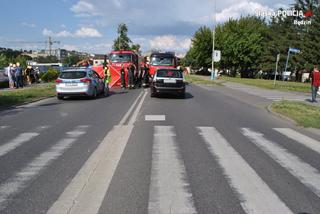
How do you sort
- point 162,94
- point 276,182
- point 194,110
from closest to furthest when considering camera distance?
1. point 276,182
2. point 194,110
3. point 162,94

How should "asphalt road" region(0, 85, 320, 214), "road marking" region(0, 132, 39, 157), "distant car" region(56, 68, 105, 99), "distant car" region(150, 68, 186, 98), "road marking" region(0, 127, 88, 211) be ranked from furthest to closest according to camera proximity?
"distant car" region(150, 68, 186, 98)
"distant car" region(56, 68, 105, 99)
"road marking" region(0, 132, 39, 157)
"road marking" region(0, 127, 88, 211)
"asphalt road" region(0, 85, 320, 214)

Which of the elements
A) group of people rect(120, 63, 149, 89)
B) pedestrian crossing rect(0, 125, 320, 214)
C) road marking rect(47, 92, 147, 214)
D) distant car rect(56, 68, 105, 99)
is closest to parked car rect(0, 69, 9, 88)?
group of people rect(120, 63, 149, 89)

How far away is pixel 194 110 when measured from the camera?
52.5 ft

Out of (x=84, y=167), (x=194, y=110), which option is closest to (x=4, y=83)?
(x=194, y=110)

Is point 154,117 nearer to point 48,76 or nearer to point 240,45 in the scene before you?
point 48,76

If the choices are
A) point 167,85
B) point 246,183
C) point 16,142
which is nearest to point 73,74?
point 167,85

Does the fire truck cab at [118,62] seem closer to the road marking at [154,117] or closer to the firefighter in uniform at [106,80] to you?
the firefighter in uniform at [106,80]

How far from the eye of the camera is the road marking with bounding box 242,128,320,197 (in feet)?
20.1

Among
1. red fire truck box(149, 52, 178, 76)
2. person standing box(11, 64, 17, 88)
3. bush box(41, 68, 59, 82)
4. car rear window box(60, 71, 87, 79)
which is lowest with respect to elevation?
bush box(41, 68, 59, 82)

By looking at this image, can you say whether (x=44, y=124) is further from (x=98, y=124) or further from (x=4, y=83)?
(x=4, y=83)

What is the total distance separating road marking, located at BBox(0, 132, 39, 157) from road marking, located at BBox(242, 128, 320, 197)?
196 inches

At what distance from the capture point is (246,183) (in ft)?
19.5

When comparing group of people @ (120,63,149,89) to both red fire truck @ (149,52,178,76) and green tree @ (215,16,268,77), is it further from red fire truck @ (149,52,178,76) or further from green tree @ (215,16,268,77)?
green tree @ (215,16,268,77)

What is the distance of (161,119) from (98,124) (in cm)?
214
